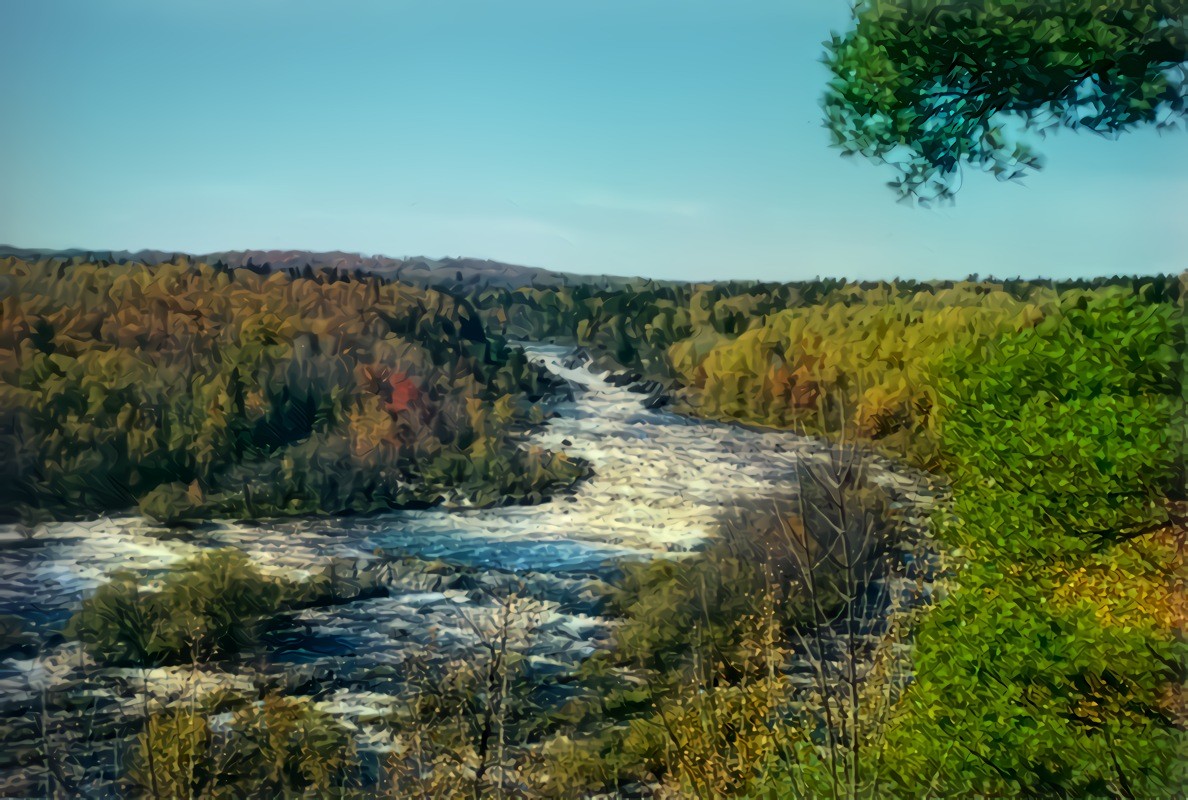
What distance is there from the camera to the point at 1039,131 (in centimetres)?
562

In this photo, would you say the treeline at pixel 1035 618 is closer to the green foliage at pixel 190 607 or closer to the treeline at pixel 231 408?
the green foliage at pixel 190 607

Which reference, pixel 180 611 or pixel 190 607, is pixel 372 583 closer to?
pixel 190 607

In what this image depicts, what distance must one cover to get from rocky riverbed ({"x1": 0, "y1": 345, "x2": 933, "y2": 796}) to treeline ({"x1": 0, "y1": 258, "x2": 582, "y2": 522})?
1.92 feet

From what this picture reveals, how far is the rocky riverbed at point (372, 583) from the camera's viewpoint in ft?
16.3

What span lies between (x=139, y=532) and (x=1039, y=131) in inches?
290

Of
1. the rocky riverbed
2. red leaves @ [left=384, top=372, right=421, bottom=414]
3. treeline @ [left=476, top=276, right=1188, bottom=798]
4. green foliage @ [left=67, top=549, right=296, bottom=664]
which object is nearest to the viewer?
treeline @ [left=476, top=276, right=1188, bottom=798]

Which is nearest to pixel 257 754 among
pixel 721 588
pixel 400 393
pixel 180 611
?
pixel 180 611

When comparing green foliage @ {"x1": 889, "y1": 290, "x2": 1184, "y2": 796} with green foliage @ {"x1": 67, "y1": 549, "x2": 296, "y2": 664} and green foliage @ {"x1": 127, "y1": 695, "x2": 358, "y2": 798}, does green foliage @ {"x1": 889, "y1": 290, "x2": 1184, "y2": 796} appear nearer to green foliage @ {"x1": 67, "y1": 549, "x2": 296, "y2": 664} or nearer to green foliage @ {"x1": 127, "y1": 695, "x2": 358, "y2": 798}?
green foliage @ {"x1": 127, "y1": 695, "x2": 358, "y2": 798}

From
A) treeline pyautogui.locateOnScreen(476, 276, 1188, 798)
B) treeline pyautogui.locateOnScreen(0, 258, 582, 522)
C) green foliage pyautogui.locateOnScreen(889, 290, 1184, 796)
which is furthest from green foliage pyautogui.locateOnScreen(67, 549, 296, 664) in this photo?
green foliage pyautogui.locateOnScreen(889, 290, 1184, 796)

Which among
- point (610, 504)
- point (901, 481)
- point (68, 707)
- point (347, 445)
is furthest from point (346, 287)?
point (68, 707)

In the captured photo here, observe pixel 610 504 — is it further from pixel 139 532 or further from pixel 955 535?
pixel 955 535

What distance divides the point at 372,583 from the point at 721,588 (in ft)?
8.27

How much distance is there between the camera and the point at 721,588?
21.9 feet

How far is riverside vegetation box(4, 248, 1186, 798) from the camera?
3.47m
